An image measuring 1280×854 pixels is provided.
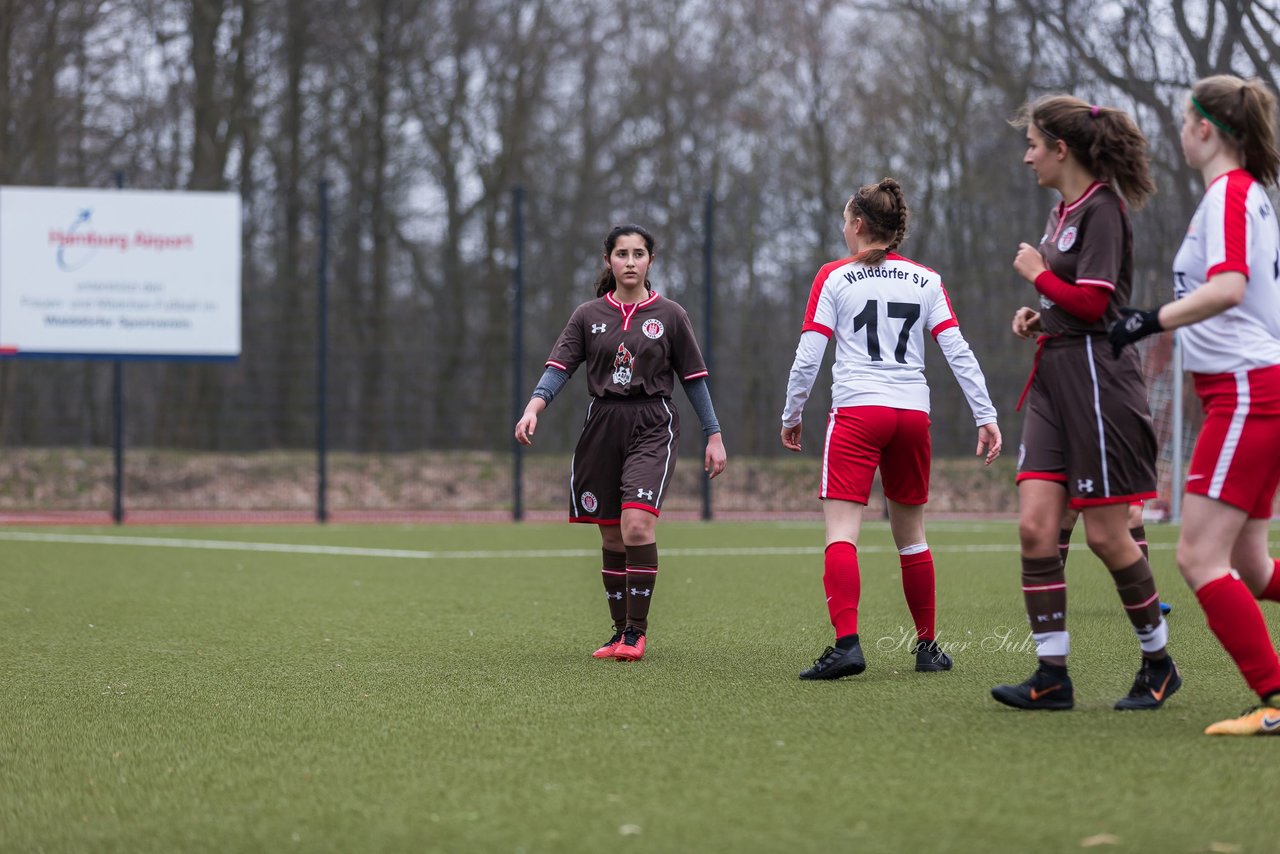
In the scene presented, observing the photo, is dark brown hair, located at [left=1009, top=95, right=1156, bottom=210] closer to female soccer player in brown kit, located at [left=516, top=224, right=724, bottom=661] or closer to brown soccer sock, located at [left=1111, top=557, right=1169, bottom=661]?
brown soccer sock, located at [left=1111, top=557, right=1169, bottom=661]

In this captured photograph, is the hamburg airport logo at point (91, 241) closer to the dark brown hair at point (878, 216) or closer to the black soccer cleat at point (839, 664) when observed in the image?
the dark brown hair at point (878, 216)

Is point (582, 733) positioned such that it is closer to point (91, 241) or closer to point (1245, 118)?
point (1245, 118)

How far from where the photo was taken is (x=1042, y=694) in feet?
14.7

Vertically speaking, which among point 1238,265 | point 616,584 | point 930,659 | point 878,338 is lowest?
point 930,659

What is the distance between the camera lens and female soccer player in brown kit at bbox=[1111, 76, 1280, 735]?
3.94 meters

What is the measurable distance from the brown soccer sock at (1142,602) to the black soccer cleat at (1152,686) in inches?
2.1

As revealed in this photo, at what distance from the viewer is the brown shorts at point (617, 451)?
5.98 m

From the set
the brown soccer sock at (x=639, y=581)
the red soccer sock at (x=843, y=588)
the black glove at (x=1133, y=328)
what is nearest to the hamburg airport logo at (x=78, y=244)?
the brown soccer sock at (x=639, y=581)

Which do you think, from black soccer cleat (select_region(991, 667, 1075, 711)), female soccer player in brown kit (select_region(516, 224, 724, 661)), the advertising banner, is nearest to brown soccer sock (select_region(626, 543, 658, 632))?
female soccer player in brown kit (select_region(516, 224, 724, 661))

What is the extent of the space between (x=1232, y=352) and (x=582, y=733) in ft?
7.03

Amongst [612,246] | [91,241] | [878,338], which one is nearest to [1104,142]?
[878,338]

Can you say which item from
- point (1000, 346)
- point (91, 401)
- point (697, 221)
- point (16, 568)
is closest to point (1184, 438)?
point (1000, 346)

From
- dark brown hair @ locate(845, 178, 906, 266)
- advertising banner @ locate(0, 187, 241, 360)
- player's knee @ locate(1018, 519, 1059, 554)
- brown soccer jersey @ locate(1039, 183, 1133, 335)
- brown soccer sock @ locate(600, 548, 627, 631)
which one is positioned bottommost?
brown soccer sock @ locate(600, 548, 627, 631)

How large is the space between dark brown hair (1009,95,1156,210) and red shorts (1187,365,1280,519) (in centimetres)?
75
